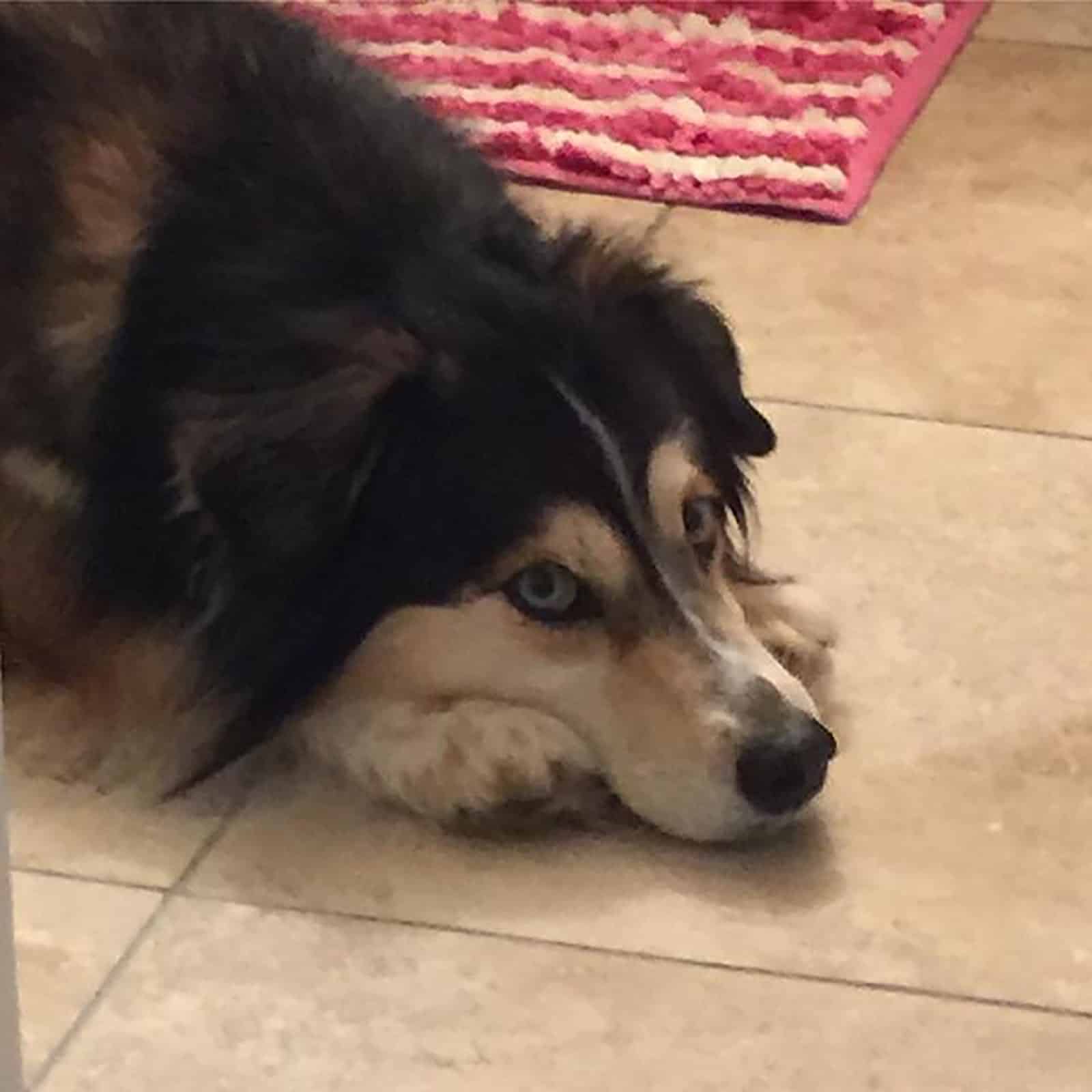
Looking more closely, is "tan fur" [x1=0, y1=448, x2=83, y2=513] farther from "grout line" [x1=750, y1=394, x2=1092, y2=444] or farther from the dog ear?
"grout line" [x1=750, y1=394, x2=1092, y2=444]

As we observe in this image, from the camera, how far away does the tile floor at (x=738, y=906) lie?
63.5 inches

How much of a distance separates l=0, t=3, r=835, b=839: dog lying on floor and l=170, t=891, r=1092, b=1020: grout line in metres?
0.12

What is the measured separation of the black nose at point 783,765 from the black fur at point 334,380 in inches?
7.7

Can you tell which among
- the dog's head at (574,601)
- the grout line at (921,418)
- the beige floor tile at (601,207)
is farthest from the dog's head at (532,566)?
the beige floor tile at (601,207)

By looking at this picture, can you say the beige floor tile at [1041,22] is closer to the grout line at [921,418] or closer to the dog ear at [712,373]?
A: the grout line at [921,418]

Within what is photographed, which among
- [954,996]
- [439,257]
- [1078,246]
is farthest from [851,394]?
[954,996]

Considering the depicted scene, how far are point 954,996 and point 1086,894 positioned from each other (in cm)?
17

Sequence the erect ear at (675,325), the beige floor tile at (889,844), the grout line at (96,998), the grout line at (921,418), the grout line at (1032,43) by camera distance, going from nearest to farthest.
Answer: the grout line at (96,998)
the beige floor tile at (889,844)
the erect ear at (675,325)
the grout line at (921,418)
the grout line at (1032,43)

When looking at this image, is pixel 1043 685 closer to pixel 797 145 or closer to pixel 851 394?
pixel 851 394

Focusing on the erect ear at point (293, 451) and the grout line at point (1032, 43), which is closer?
the erect ear at point (293, 451)

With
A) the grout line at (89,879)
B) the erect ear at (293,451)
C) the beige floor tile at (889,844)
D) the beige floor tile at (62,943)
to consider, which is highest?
the erect ear at (293,451)

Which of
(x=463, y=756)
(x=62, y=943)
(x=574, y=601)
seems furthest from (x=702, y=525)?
(x=62, y=943)

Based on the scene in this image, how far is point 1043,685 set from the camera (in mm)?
2039

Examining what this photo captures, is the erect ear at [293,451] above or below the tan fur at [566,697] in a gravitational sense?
above
